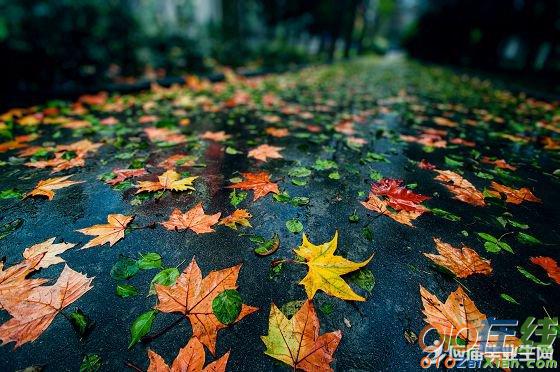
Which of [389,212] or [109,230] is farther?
[389,212]

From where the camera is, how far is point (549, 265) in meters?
1.38

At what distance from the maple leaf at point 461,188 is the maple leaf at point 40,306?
2.20m

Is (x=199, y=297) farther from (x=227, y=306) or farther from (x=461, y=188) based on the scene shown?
(x=461, y=188)

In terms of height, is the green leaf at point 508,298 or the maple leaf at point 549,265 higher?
the maple leaf at point 549,265

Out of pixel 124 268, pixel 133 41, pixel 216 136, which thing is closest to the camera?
pixel 124 268

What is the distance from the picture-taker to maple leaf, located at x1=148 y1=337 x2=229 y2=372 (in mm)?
880

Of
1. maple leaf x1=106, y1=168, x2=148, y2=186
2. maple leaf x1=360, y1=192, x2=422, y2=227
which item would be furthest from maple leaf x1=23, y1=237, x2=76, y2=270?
maple leaf x1=360, y1=192, x2=422, y2=227

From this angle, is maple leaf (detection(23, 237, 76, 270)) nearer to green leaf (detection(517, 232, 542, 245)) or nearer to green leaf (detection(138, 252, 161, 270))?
green leaf (detection(138, 252, 161, 270))

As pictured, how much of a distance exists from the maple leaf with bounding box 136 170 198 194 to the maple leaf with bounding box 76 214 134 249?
28 centimetres

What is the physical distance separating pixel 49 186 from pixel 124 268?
1.03 m

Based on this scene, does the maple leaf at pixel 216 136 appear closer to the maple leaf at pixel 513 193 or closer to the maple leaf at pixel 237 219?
the maple leaf at pixel 237 219

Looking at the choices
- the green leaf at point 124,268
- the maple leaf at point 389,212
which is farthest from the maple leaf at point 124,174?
the maple leaf at point 389,212

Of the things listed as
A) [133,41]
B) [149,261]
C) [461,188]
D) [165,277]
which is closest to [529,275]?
[461,188]

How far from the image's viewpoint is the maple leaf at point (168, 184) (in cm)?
180
